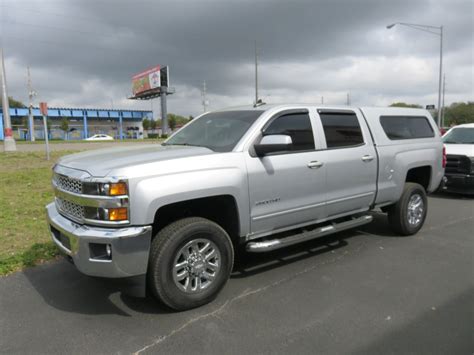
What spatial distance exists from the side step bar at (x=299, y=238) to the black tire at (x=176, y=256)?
14.1 inches

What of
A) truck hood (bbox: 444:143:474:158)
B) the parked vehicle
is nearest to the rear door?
the parked vehicle

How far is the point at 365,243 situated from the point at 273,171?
2333 mm

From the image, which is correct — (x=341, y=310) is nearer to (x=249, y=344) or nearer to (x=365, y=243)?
(x=249, y=344)

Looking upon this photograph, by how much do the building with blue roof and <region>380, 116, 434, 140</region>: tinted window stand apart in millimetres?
61355

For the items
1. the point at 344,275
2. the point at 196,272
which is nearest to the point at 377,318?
the point at 344,275

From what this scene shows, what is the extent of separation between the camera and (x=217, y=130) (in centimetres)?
447

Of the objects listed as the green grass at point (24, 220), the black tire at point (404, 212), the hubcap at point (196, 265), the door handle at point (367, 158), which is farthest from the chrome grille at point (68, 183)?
the black tire at point (404, 212)

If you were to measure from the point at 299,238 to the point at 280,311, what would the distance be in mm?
1004

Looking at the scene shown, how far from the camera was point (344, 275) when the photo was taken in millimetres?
4266

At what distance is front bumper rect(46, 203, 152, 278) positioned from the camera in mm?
3027

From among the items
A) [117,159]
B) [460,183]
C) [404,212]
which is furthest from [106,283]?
[460,183]

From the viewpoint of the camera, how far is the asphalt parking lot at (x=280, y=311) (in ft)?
9.73

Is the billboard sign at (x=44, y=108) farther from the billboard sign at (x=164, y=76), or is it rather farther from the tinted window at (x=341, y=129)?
the billboard sign at (x=164, y=76)

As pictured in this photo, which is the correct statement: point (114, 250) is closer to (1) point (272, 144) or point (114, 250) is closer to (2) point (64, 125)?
(1) point (272, 144)
